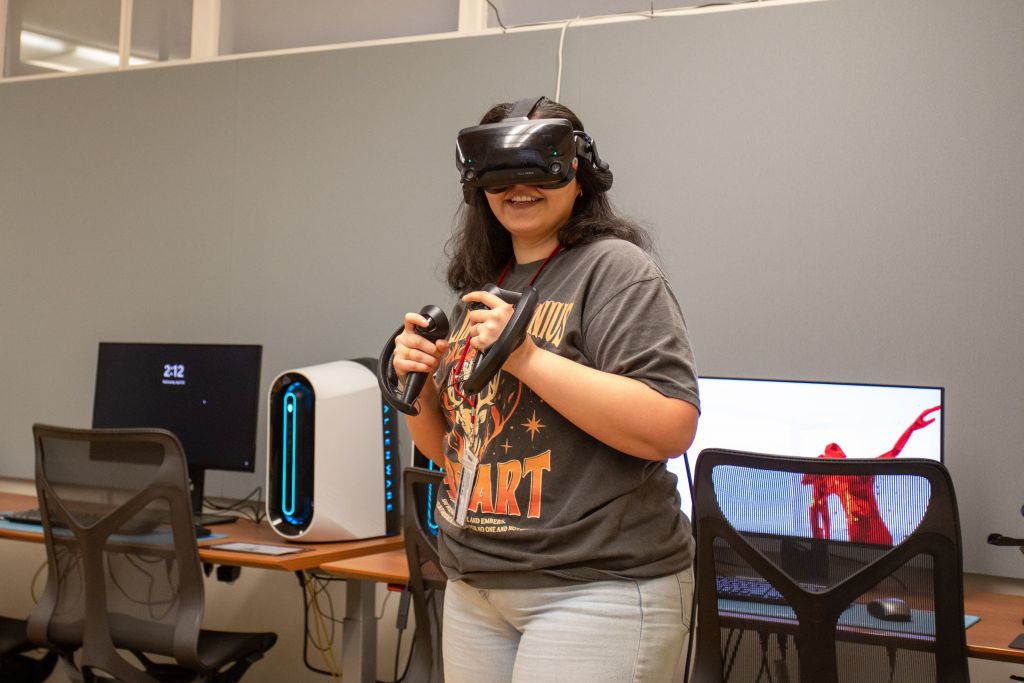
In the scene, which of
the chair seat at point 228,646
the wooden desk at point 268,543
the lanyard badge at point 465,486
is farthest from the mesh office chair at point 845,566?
the chair seat at point 228,646

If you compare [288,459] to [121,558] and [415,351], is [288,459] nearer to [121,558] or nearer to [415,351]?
[121,558]

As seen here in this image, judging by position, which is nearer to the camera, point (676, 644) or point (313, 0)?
point (676, 644)

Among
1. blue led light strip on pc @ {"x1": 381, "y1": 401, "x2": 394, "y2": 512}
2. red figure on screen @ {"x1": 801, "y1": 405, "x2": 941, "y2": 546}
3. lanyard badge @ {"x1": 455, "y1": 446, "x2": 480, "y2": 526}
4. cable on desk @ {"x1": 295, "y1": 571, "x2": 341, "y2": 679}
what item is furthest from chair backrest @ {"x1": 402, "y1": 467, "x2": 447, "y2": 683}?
cable on desk @ {"x1": 295, "y1": 571, "x2": 341, "y2": 679}

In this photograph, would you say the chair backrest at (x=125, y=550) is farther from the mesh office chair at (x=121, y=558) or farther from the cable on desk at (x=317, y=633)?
the cable on desk at (x=317, y=633)

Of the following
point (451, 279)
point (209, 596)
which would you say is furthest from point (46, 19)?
point (451, 279)

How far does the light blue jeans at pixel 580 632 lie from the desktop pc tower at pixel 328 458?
5.65 feet

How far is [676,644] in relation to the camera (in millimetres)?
1281

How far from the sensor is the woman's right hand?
4.67 feet

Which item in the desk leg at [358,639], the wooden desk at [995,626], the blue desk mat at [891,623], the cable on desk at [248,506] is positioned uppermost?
the blue desk mat at [891,623]

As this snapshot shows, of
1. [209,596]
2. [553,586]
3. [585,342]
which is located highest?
[585,342]

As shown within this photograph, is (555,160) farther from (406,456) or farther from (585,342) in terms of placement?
(406,456)

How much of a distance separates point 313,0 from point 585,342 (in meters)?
2.88

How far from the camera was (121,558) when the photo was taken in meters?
2.58

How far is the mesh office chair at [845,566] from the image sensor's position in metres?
1.76
